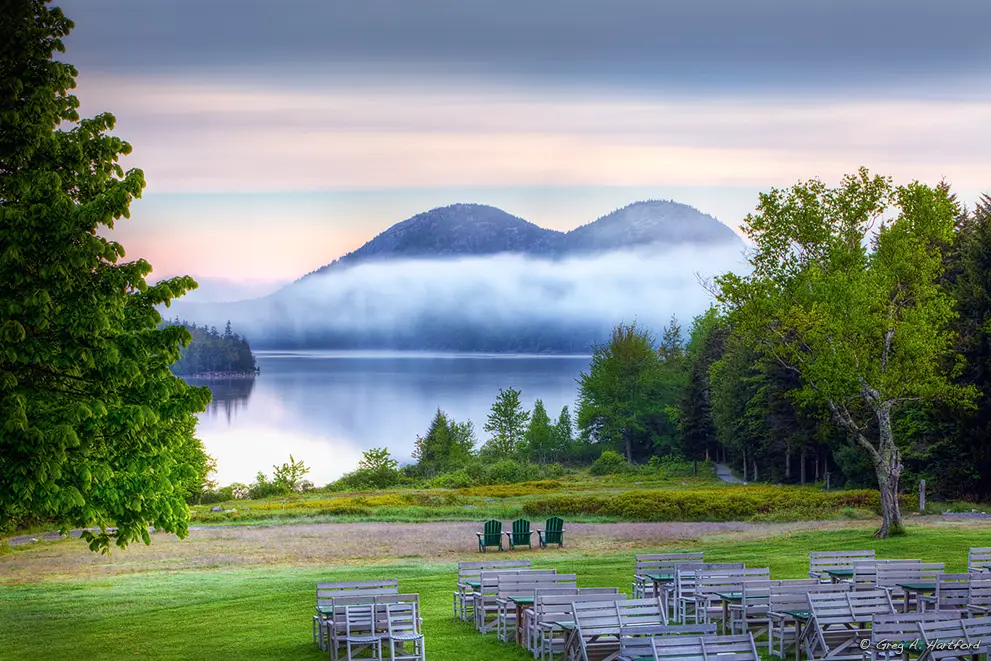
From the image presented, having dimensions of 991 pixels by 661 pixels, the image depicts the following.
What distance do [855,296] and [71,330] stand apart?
2637 centimetres

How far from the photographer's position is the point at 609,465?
8975cm

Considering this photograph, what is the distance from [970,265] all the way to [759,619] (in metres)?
37.3

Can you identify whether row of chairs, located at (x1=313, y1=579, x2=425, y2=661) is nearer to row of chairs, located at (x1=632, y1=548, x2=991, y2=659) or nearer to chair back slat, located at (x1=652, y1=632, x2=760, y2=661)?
row of chairs, located at (x1=632, y1=548, x2=991, y2=659)

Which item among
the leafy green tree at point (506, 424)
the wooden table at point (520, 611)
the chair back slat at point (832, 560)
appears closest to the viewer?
the wooden table at point (520, 611)

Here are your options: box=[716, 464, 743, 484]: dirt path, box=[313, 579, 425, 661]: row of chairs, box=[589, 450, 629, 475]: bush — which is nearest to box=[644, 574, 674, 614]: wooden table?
box=[313, 579, 425, 661]: row of chairs

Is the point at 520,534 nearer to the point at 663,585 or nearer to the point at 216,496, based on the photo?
the point at 663,585

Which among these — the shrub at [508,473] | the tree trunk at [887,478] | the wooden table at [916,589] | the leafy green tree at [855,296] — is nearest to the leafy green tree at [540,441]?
the shrub at [508,473]

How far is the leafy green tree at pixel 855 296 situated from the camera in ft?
117

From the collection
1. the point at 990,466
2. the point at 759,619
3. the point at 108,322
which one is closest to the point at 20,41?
the point at 108,322

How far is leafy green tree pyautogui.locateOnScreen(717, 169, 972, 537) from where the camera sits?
3553cm

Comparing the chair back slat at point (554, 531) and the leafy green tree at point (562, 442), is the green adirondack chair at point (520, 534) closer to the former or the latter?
the chair back slat at point (554, 531)

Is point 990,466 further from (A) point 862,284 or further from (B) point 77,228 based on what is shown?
(B) point 77,228

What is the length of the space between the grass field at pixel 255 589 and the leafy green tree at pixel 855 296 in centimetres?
423

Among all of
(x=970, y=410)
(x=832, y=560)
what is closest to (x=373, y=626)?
(x=832, y=560)
